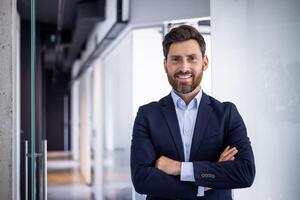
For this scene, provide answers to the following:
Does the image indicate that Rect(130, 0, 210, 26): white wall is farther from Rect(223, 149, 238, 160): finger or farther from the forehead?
Rect(223, 149, 238, 160): finger

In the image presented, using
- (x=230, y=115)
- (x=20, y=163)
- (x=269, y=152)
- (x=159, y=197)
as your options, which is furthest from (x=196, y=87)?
(x=20, y=163)

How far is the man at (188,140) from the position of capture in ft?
6.19

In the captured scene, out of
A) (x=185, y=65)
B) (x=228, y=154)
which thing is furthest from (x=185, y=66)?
(x=228, y=154)

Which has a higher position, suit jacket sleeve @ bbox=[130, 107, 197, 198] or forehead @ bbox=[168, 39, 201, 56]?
forehead @ bbox=[168, 39, 201, 56]

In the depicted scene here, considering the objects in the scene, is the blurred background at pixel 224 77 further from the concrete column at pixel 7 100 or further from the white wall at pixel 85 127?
the white wall at pixel 85 127

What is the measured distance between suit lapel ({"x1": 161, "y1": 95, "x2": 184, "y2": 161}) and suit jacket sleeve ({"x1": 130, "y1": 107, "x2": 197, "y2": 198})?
13 cm

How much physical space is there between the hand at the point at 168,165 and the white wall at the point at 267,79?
0.74m

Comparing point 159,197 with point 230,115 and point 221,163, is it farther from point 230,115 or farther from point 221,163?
point 230,115

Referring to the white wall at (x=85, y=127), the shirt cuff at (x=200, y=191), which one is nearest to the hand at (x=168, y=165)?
the shirt cuff at (x=200, y=191)

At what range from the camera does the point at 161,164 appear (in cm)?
194

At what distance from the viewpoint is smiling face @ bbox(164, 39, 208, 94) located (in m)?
2.03

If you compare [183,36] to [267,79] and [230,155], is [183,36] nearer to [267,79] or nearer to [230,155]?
[230,155]

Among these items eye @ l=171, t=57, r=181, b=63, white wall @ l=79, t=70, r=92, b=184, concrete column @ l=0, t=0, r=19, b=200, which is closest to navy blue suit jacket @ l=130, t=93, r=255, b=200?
eye @ l=171, t=57, r=181, b=63

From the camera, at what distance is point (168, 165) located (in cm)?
193
